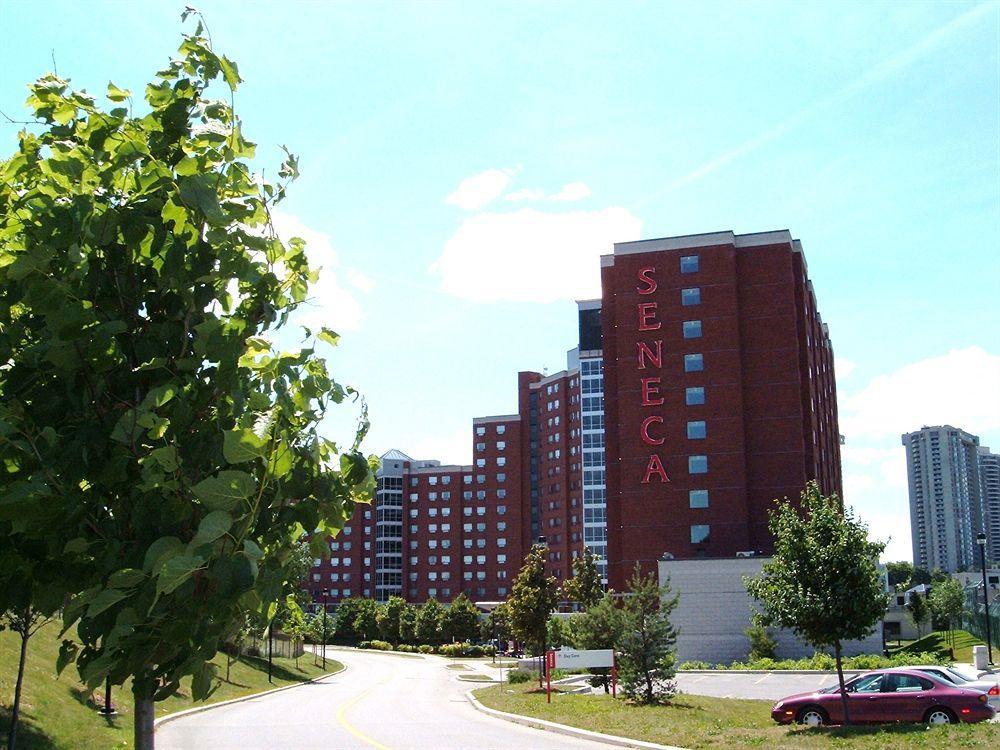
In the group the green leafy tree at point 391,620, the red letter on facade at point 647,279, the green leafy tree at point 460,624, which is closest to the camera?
the red letter on facade at point 647,279

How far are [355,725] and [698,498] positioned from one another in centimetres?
4080

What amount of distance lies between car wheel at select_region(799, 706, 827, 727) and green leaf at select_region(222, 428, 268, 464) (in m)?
22.6

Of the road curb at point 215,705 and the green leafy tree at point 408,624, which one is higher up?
the road curb at point 215,705

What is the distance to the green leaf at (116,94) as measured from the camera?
4441 mm

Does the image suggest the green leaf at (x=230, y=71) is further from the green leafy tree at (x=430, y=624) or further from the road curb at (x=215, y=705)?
the green leafy tree at (x=430, y=624)

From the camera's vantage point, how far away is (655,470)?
66438 millimetres

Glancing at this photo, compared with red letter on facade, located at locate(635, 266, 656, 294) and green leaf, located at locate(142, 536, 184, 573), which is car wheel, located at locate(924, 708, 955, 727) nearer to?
green leaf, located at locate(142, 536, 184, 573)

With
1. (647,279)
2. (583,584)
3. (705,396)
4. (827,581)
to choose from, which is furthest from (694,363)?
(827,581)

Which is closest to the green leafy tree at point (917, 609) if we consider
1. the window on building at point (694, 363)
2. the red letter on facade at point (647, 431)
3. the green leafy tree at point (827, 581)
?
the red letter on facade at point (647, 431)

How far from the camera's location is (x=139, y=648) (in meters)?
3.90

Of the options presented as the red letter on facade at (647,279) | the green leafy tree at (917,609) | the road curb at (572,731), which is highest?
the red letter on facade at (647,279)

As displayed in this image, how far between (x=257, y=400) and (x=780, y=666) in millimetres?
48757

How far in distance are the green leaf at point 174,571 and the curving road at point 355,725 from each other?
2008 centimetres

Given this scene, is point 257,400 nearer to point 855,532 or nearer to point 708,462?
point 855,532
